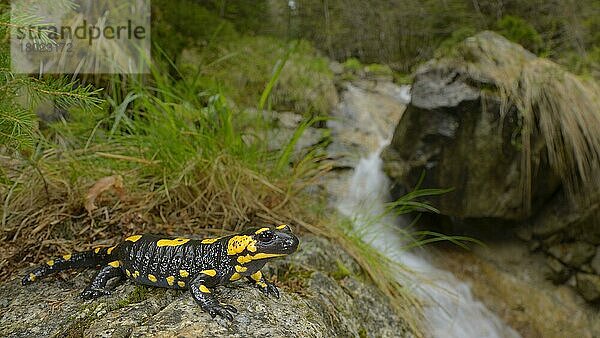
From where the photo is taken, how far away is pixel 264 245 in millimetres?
1724

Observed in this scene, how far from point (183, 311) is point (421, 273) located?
209 centimetres

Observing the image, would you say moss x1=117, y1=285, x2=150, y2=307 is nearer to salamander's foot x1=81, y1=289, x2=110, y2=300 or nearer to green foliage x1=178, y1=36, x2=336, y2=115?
salamander's foot x1=81, y1=289, x2=110, y2=300

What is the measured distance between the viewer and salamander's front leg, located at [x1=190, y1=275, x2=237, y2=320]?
5.30 feet

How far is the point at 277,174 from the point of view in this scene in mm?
2973

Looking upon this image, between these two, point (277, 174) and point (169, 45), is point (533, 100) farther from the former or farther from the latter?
point (169, 45)

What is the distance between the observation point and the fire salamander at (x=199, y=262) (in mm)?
1718

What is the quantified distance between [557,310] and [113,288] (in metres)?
3.70

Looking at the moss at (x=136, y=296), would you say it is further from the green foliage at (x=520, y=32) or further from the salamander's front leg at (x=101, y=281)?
the green foliage at (x=520, y=32)

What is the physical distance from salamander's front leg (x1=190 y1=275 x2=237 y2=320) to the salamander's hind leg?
0.38m

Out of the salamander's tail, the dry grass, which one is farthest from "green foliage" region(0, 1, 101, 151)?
the dry grass

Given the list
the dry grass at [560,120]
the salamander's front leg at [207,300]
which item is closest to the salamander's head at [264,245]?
the salamander's front leg at [207,300]

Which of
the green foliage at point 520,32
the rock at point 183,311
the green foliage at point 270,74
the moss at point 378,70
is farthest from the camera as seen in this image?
the moss at point 378,70

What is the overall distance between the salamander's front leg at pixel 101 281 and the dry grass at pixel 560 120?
3.27 meters

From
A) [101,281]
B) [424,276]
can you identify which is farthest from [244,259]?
[424,276]
